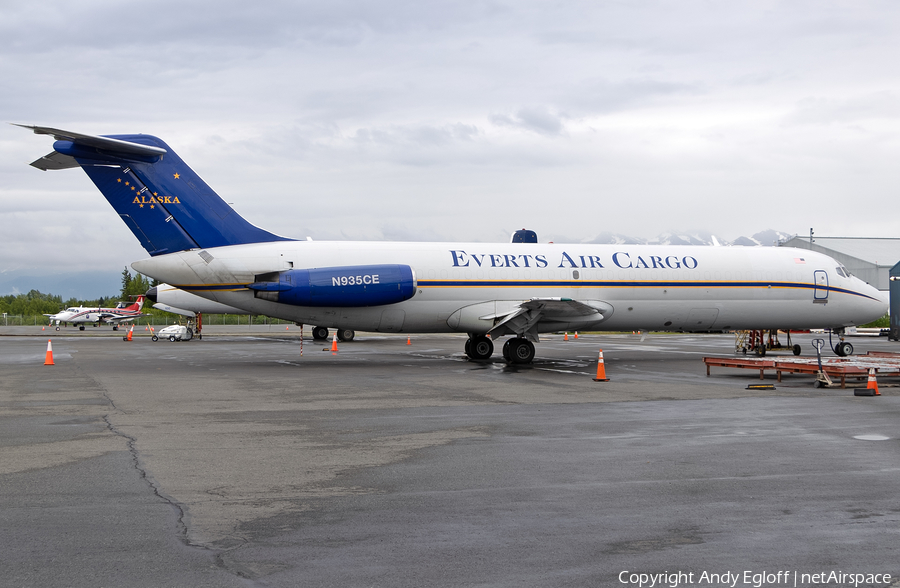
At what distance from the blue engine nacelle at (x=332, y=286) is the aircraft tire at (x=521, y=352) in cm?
369

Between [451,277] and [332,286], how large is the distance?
141 inches

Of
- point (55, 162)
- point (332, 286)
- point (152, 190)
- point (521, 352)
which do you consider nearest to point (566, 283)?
point (521, 352)

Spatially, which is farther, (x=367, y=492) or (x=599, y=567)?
(x=367, y=492)

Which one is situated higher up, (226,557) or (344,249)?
(344,249)

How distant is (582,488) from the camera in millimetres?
7223

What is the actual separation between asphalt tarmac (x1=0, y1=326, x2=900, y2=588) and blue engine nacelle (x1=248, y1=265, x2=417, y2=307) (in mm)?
6011

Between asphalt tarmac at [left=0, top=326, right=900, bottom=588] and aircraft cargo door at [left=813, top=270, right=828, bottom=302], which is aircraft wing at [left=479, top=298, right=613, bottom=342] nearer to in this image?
asphalt tarmac at [left=0, top=326, right=900, bottom=588]

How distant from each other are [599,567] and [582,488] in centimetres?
220

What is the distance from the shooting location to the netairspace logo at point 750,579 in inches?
187

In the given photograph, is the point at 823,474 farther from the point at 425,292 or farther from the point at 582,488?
the point at 425,292

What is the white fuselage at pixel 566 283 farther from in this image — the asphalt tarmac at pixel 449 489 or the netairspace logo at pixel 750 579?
the netairspace logo at pixel 750 579

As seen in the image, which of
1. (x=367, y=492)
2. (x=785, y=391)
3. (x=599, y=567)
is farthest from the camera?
(x=785, y=391)

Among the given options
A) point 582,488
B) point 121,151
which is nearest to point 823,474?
point 582,488

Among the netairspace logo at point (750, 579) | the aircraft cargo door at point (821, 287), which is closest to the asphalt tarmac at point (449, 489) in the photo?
the netairspace logo at point (750, 579)
